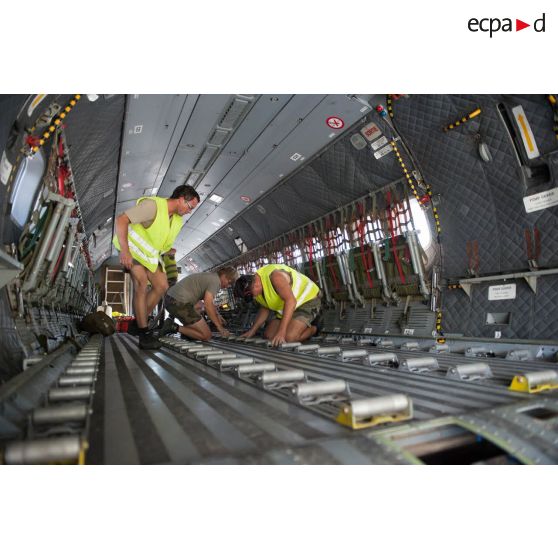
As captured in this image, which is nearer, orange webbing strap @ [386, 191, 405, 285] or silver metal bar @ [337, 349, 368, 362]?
silver metal bar @ [337, 349, 368, 362]

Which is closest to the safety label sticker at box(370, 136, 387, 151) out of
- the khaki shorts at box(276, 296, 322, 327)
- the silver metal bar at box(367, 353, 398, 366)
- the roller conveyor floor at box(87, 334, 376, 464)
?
the khaki shorts at box(276, 296, 322, 327)

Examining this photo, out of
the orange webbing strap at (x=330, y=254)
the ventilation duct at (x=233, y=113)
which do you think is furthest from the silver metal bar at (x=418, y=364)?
the orange webbing strap at (x=330, y=254)

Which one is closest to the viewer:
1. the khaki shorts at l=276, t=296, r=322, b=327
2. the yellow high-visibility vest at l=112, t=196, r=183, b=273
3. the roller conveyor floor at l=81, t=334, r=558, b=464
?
the roller conveyor floor at l=81, t=334, r=558, b=464

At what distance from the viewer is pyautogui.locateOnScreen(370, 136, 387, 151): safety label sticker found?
4956 millimetres

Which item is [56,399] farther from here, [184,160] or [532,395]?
[184,160]

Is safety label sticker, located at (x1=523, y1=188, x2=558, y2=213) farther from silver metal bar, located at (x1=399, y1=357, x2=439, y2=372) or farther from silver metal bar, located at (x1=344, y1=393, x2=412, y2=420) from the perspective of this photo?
silver metal bar, located at (x1=344, y1=393, x2=412, y2=420)

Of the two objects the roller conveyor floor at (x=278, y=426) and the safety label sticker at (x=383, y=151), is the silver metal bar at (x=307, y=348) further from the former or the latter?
the safety label sticker at (x=383, y=151)

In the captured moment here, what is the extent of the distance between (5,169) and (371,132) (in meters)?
3.96

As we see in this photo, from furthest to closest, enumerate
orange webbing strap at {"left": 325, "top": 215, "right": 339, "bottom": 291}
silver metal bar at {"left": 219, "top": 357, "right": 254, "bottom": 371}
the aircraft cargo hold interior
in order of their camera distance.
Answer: orange webbing strap at {"left": 325, "top": 215, "right": 339, "bottom": 291} < silver metal bar at {"left": 219, "top": 357, "right": 254, "bottom": 371} < the aircraft cargo hold interior

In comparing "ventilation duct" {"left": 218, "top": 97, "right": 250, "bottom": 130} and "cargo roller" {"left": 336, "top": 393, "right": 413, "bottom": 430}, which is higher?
"ventilation duct" {"left": 218, "top": 97, "right": 250, "bottom": 130}

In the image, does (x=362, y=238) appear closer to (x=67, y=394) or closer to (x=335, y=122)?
(x=335, y=122)

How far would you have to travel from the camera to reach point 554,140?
Result: 11.2ft

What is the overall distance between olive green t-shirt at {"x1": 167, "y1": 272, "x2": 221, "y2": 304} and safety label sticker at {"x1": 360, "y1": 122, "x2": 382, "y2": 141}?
2760 mm
